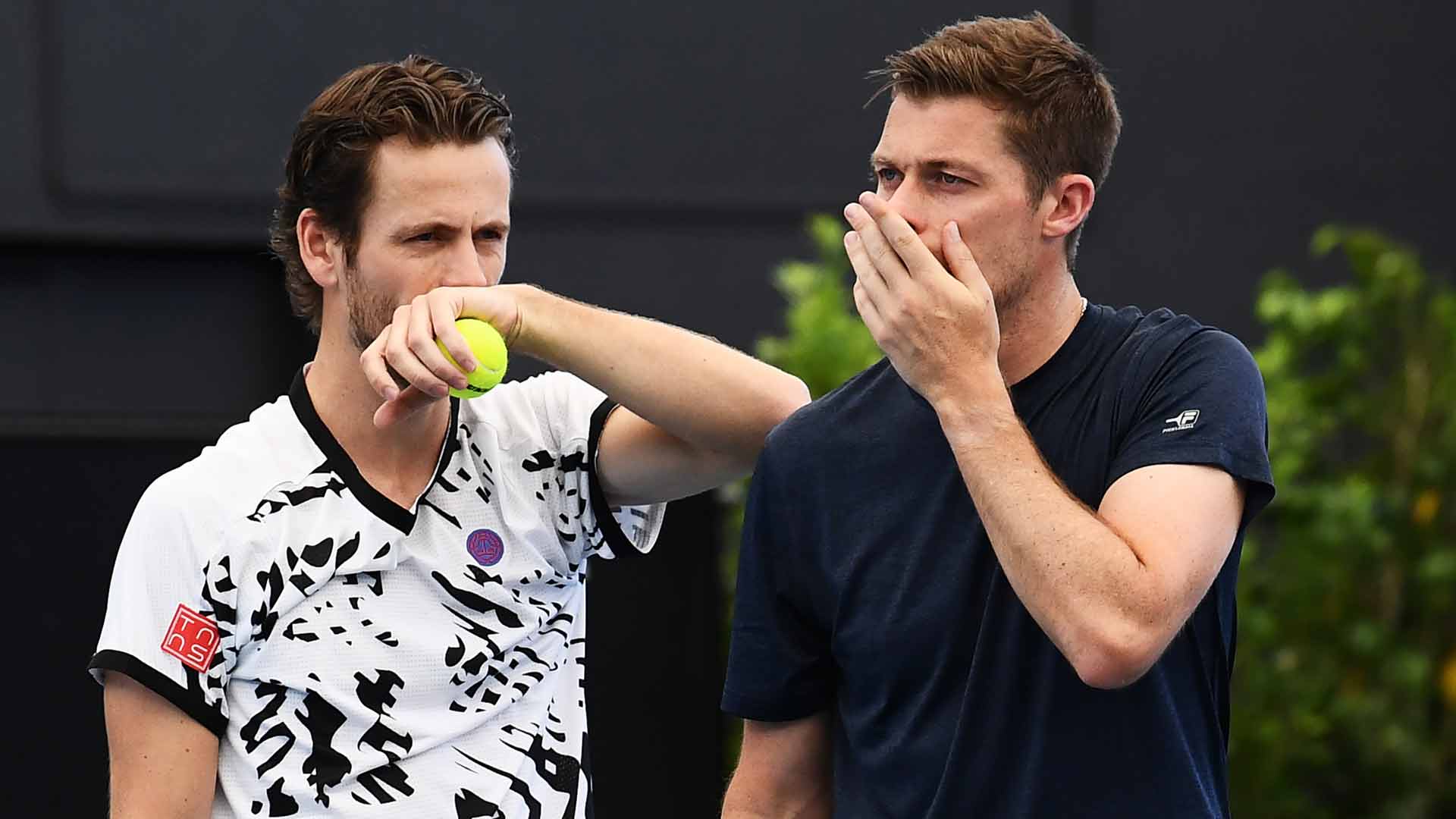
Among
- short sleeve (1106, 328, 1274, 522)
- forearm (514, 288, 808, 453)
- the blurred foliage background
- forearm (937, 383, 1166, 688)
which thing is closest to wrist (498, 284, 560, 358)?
forearm (514, 288, 808, 453)

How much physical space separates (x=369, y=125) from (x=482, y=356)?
437 mm

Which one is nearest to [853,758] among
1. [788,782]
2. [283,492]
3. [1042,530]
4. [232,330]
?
[788,782]

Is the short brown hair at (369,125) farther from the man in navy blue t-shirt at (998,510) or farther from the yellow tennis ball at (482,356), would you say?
the man in navy blue t-shirt at (998,510)

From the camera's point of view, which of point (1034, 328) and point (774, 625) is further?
point (774, 625)

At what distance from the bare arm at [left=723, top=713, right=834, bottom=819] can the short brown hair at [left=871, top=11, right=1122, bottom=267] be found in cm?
71

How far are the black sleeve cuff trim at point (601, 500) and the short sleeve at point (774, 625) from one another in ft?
0.86

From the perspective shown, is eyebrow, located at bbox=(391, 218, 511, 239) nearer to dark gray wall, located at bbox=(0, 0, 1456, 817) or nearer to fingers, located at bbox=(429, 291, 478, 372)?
fingers, located at bbox=(429, 291, 478, 372)

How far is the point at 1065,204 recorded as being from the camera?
235 centimetres

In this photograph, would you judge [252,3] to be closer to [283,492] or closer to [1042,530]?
[283,492]

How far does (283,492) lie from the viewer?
249 cm

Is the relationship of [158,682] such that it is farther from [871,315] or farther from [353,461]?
[871,315]

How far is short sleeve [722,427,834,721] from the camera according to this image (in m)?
2.43

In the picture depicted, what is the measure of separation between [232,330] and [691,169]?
148 centimetres

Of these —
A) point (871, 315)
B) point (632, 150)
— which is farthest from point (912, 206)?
point (632, 150)
